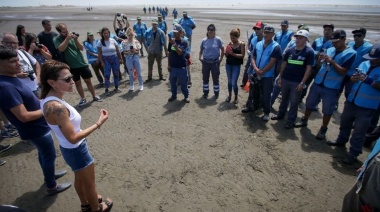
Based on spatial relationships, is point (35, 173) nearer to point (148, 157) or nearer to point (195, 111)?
point (148, 157)

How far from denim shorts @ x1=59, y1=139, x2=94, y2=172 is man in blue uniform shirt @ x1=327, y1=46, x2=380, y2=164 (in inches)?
174

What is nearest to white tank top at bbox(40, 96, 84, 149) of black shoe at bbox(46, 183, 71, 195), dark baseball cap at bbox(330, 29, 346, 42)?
black shoe at bbox(46, 183, 71, 195)

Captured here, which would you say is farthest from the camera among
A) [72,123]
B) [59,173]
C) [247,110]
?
[247,110]

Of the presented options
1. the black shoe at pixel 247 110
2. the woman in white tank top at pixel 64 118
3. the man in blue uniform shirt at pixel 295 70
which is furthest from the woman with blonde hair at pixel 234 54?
the woman in white tank top at pixel 64 118

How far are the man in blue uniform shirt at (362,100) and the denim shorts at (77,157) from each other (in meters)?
4.41

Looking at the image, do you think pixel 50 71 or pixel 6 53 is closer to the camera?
pixel 50 71

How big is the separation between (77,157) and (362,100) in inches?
188

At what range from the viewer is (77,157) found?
262 centimetres

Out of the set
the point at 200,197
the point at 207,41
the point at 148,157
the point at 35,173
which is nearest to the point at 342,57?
the point at 207,41

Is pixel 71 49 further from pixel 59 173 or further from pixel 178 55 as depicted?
pixel 59 173

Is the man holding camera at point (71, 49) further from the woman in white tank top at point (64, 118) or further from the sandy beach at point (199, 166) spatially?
the woman in white tank top at point (64, 118)

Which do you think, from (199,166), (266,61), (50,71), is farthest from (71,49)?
(266,61)

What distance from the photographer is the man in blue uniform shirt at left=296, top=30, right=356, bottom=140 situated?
175 inches

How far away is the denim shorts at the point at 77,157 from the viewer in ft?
8.52
